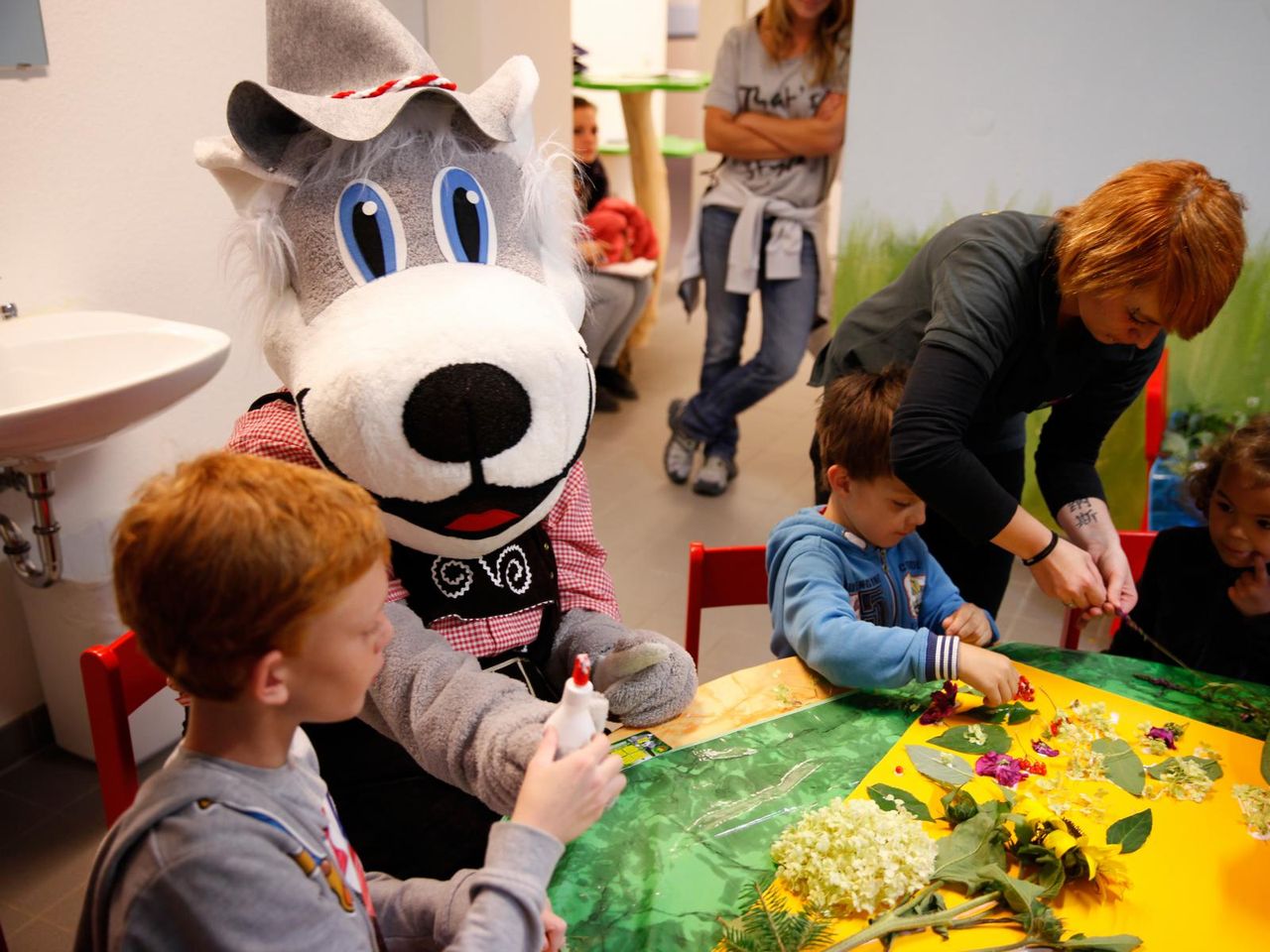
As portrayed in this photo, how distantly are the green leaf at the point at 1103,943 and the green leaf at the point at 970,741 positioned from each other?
298 mm

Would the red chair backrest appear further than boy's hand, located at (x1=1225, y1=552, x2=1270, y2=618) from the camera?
Yes

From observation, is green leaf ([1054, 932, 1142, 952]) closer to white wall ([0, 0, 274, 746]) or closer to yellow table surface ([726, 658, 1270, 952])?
yellow table surface ([726, 658, 1270, 952])

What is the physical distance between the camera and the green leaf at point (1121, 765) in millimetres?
1236

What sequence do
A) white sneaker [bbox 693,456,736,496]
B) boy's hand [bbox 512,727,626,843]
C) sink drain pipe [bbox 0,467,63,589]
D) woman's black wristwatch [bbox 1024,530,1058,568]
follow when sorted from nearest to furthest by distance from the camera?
1. boy's hand [bbox 512,727,626,843]
2. woman's black wristwatch [bbox 1024,530,1058,568]
3. sink drain pipe [bbox 0,467,63,589]
4. white sneaker [bbox 693,456,736,496]

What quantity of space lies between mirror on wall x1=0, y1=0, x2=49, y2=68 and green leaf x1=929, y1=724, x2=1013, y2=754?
1.86 metres

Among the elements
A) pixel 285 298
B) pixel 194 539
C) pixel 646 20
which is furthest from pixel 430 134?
pixel 646 20

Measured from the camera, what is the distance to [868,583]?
1.52m

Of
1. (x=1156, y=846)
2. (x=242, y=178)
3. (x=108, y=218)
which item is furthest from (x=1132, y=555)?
(x=108, y=218)

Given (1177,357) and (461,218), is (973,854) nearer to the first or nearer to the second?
(461,218)

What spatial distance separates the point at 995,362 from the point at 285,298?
91 cm

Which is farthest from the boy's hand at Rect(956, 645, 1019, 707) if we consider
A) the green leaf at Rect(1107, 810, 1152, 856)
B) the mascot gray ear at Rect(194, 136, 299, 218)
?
the mascot gray ear at Rect(194, 136, 299, 218)

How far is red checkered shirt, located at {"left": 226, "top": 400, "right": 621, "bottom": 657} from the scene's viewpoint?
1.18 metres

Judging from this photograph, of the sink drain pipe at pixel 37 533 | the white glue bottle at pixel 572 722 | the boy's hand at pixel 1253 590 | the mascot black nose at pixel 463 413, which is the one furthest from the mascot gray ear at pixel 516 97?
the boy's hand at pixel 1253 590

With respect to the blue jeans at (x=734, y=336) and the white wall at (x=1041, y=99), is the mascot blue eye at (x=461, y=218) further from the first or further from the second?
the blue jeans at (x=734, y=336)
